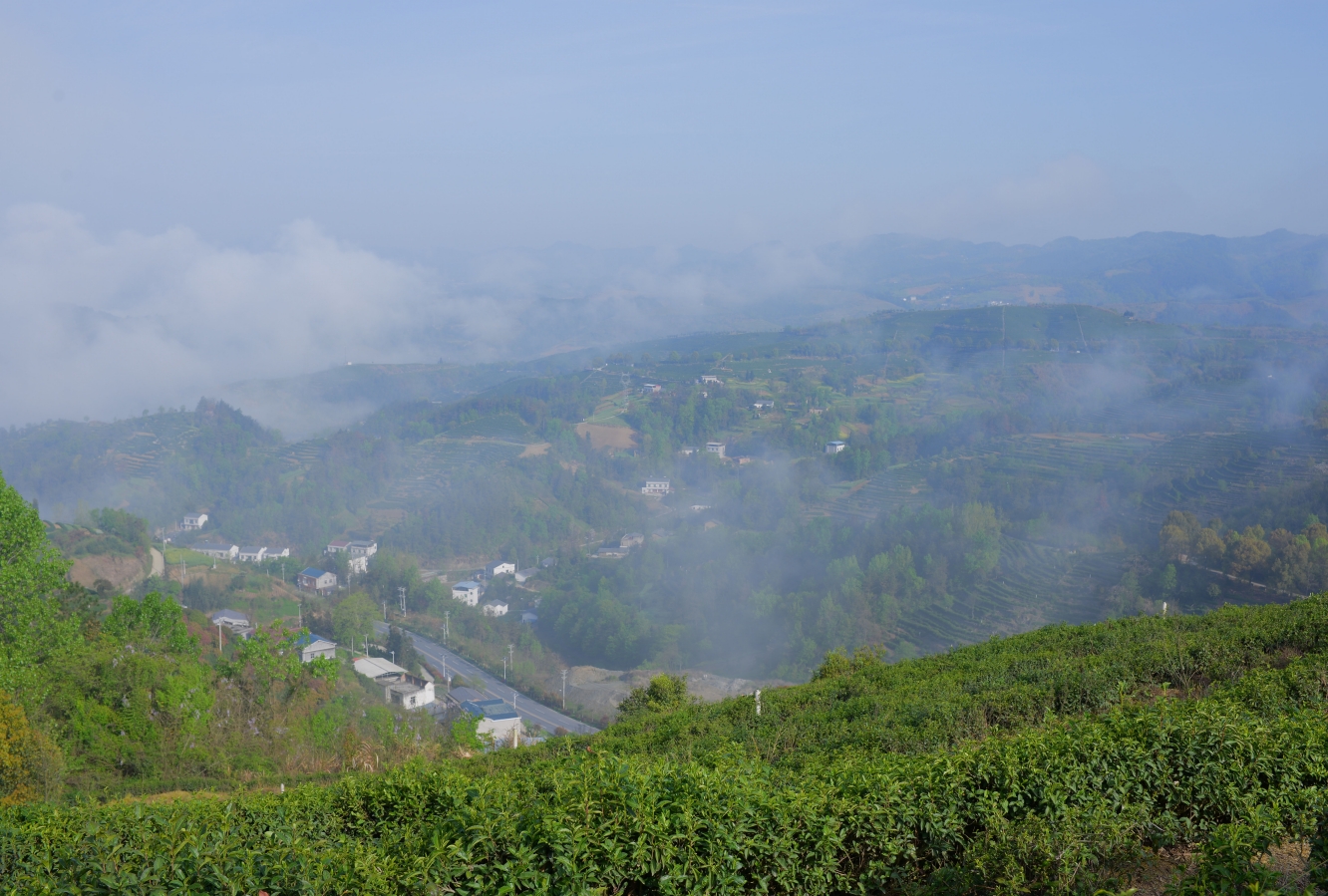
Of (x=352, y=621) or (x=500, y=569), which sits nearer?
(x=352, y=621)

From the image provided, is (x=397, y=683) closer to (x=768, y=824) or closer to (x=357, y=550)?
(x=357, y=550)

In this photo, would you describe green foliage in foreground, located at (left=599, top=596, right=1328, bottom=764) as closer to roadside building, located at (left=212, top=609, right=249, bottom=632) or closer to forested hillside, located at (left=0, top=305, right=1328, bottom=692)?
forested hillside, located at (left=0, top=305, right=1328, bottom=692)

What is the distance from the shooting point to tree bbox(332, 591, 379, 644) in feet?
96.6

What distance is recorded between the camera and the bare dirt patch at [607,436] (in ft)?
197

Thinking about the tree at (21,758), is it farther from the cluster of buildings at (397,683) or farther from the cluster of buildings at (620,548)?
the cluster of buildings at (620,548)

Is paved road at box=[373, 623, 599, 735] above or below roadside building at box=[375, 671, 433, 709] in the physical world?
below

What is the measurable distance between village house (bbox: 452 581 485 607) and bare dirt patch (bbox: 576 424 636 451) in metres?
21.2

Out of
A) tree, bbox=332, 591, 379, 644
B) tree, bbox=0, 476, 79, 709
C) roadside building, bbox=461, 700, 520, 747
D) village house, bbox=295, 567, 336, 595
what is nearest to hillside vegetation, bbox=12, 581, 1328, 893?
tree, bbox=0, 476, 79, 709

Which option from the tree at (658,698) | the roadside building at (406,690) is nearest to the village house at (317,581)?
the roadside building at (406,690)

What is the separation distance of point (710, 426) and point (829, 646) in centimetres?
3340

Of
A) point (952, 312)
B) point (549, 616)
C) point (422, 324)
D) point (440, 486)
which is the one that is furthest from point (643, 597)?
point (422, 324)

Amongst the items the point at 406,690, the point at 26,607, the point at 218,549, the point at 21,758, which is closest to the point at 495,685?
the point at 406,690

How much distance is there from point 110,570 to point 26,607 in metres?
24.8

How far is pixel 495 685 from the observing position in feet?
94.0
